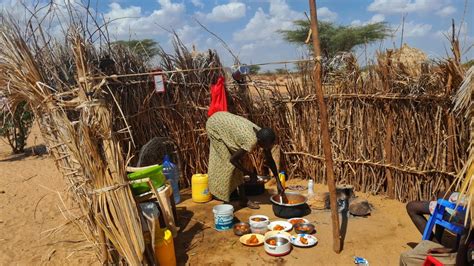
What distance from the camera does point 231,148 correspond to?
4102mm

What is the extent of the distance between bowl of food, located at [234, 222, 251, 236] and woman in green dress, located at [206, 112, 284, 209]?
0.58m

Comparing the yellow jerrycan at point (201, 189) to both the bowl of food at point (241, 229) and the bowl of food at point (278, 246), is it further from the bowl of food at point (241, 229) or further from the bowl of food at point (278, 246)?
the bowl of food at point (278, 246)

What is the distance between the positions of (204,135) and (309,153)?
1.58 metres

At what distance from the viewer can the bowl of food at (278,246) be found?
3133mm

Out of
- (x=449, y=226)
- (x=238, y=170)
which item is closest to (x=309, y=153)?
(x=238, y=170)

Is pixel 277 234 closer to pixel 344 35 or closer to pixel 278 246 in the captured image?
pixel 278 246

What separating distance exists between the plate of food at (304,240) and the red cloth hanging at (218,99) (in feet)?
6.63

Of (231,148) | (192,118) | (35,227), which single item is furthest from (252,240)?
(35,227)

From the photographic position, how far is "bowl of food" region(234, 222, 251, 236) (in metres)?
3.58

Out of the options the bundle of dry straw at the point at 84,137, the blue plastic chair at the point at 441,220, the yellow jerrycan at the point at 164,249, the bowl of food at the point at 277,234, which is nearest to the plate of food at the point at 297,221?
the bowl of food at the point at 277,234

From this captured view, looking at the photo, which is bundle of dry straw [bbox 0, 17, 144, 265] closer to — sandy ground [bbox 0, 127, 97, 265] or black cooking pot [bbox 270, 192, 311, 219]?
sandy ground [bbox 0, 127, 97, 265]

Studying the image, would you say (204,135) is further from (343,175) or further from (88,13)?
(88,13)

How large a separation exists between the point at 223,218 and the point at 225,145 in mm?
895

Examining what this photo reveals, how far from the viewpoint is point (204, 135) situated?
207 inches
